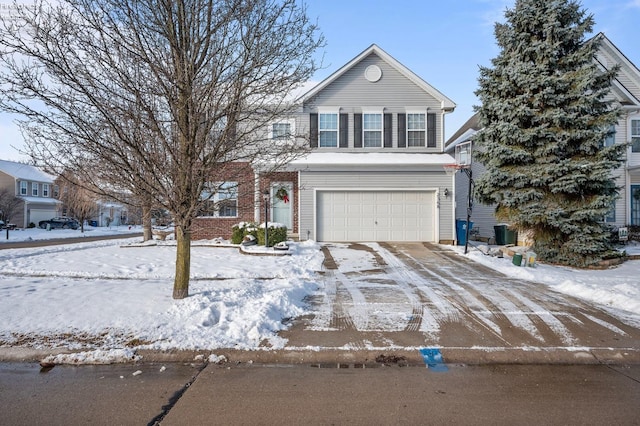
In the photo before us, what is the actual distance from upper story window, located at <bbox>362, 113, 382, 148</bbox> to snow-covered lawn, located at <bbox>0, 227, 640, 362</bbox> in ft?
25.0

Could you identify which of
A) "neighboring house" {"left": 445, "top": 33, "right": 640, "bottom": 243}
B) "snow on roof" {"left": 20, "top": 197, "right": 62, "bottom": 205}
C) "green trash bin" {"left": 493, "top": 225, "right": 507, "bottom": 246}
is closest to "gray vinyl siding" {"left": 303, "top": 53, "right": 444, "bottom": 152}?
"neighboring house" {"left": 445, "top": 33, "right": 640, "bottom": 243}

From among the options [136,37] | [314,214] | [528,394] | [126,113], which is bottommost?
[528,394]

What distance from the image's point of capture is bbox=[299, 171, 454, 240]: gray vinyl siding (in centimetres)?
1525

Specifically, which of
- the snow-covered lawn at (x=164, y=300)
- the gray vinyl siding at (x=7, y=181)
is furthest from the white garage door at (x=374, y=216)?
the gray vinyl siding at (x=7, y=181)

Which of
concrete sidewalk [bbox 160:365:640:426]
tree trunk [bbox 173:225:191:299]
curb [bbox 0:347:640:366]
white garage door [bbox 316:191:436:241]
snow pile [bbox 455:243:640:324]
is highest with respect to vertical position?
white garage door [bbox 316:191:436:241]

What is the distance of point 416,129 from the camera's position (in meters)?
16.2

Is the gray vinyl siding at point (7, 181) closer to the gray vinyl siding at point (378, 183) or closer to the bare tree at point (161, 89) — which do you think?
the gray vinyl siding at point (378, 183)

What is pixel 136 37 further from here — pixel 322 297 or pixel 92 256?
pixel 92 256

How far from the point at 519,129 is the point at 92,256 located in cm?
1447

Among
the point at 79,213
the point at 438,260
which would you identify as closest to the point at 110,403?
the point at 438,260

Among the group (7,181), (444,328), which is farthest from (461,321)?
(7,181)

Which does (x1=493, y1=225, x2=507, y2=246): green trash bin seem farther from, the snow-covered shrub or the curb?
the curb

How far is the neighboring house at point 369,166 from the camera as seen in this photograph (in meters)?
15.3

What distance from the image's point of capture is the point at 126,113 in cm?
476
